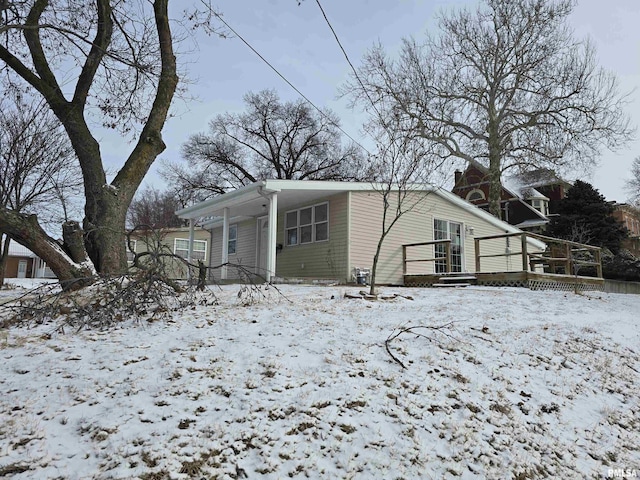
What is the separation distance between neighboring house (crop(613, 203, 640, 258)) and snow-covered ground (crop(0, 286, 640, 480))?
83.2 feet

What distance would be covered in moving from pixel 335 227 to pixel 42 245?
7.28 meters

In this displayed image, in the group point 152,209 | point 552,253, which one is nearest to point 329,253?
point 552,253

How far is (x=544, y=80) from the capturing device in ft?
59.8

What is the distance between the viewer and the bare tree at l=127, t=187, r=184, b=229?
3491cm

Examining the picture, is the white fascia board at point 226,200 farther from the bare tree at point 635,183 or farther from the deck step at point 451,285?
the bare tree at point 635,183

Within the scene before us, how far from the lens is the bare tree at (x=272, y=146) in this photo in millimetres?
29156

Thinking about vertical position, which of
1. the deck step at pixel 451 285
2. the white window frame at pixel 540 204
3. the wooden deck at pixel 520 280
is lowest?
the deck step at pixel 451 285

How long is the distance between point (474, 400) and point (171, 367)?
101 inches

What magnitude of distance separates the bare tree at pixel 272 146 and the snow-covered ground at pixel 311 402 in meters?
25.2

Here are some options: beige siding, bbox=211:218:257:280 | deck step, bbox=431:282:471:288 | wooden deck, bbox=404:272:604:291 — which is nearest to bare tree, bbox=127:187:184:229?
beige siding, bbox=211:218:257:280

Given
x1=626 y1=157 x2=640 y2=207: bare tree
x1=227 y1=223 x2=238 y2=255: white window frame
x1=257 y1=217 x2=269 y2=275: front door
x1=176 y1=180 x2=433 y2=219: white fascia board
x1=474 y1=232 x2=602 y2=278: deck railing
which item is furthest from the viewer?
x1=626 y1=157 x2=640 y2=207: bare tree

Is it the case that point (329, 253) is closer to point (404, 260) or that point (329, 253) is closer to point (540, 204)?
point (404, 260)

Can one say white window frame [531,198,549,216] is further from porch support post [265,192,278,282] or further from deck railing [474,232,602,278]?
porch support post [265,192,278,282]

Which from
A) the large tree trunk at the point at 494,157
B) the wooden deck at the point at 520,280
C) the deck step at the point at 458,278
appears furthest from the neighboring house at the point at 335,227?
the large tree trunk at the point at 494,157
